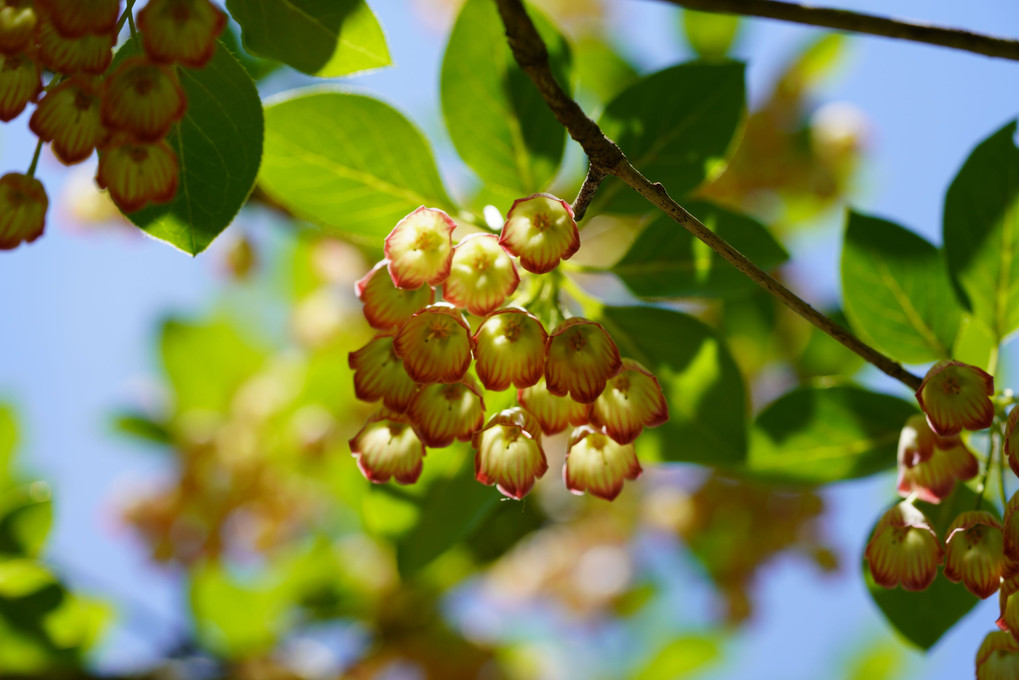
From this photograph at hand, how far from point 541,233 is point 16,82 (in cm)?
58

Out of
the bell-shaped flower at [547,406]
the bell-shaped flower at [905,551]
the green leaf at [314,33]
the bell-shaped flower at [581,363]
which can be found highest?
the green leaf at [314,33]

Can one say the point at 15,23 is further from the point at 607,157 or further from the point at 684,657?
the point at 684,657

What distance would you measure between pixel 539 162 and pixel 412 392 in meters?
0.49

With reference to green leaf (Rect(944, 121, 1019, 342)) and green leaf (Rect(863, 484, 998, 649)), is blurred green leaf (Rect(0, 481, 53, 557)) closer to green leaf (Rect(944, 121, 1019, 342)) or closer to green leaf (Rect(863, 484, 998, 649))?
green leaf (Rect(863, 484, 998, 649))

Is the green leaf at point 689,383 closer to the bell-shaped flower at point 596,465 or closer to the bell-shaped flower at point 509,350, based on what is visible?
the bell-shaped flower at point 596,465

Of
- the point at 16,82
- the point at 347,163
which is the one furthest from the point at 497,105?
the point at 16,82

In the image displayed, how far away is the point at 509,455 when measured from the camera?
97cm

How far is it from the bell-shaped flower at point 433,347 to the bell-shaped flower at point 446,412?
0.05m

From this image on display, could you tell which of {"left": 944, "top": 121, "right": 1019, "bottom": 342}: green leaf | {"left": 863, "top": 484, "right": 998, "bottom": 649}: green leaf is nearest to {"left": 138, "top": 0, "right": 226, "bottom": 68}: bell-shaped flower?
{"left": 944, "top": 121, "right": 1019, "bottom": 342}: green leaf

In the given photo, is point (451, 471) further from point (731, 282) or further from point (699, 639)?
point (699, 639)

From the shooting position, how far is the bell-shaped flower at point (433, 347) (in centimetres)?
91

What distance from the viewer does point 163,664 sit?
2.33 m

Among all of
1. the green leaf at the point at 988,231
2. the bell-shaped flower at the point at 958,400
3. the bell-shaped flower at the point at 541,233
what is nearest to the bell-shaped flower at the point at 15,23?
the bell-shaped flower at the point at 541,233

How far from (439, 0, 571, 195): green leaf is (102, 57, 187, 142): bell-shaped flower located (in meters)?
0.50
